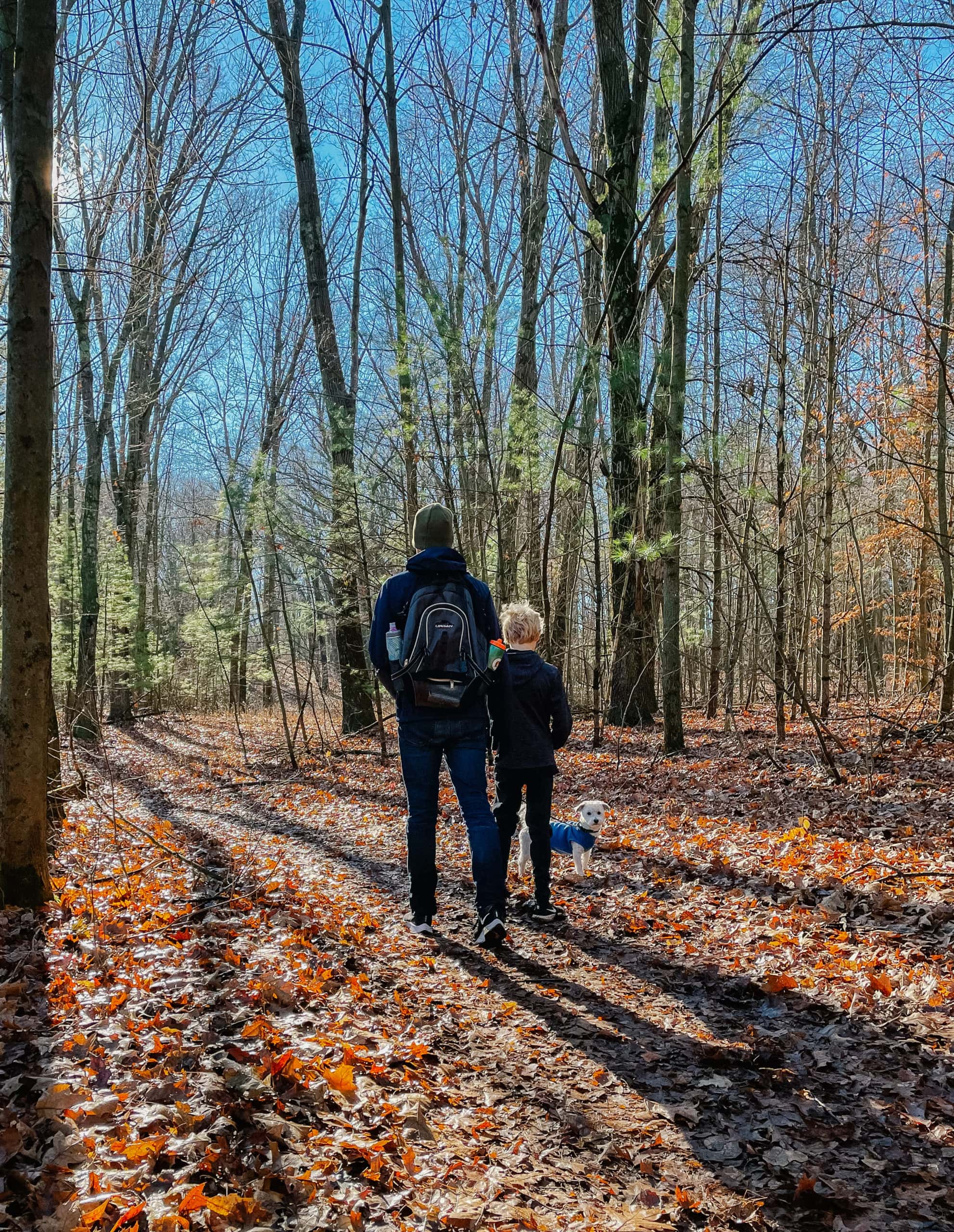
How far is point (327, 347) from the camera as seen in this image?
1280cm

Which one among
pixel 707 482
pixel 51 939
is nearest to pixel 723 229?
pixel 707 482

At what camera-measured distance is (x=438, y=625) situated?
4.13 m

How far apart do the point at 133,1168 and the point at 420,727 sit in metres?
2.41

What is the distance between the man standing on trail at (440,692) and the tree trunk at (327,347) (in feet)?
23.8

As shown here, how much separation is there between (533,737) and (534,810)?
475 millimetres

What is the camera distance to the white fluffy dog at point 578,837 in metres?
5.10

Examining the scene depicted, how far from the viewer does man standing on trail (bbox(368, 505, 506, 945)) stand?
163 inches

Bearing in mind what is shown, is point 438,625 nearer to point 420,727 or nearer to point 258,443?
point 420,727

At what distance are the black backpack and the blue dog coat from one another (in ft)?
5.20

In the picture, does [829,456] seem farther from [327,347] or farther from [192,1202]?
[192,1202]

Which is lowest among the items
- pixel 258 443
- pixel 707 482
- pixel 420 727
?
pixel 420 727

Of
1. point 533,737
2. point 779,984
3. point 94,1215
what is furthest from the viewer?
point 533,737

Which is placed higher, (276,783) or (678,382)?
(678,382)

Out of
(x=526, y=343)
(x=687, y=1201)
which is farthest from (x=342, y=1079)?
(x=526, y=343)
